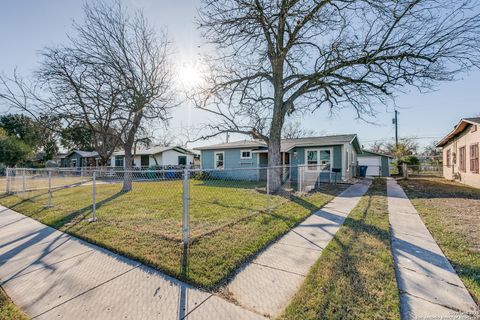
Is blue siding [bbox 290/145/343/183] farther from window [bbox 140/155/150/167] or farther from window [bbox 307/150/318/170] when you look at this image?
window [bbox 140/155/150/167]

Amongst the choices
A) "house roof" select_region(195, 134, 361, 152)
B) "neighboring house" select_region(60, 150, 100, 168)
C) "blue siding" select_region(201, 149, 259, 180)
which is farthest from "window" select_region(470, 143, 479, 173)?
"neighboring house" select_region(60, 150, 100, 168)

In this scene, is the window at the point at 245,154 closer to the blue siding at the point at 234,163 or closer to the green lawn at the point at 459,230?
the blue siding at the point at 234,163

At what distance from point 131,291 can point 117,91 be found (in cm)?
962

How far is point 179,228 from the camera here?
5.08m

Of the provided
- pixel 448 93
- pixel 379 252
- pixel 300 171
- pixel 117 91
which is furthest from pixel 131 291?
pixel 448 93

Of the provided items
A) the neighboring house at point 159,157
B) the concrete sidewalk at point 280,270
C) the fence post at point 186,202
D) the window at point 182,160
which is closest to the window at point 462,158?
the concrete sidewalk at point 280,270

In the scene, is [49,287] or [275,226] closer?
[49,287]

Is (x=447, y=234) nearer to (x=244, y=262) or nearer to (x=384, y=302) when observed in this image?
(x=384, y=302)

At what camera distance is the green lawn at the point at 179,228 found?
3402mm

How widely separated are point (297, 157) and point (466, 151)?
959 centimetres

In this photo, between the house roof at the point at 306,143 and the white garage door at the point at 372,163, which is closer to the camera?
the house roof at the point at 306,143

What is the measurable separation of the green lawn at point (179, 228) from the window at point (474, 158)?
9.85m

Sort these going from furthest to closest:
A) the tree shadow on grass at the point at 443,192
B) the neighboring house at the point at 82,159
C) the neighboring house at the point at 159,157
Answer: the neighboring house at the point at 82,159
the neighboring house at the point at 159,157
the tree shadow on grass at the point at 443,192

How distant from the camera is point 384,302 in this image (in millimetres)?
2418
